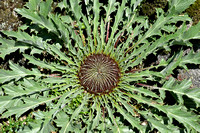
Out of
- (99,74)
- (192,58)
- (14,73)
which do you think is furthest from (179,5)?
(14,73)

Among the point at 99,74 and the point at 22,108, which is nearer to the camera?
the point at 22,108

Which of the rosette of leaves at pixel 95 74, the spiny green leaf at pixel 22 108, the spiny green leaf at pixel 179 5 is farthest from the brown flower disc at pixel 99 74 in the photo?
the spiny green leaf at pixel 179 5

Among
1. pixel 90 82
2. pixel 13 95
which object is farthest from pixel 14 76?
pixel 90 82

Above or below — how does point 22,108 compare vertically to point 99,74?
below

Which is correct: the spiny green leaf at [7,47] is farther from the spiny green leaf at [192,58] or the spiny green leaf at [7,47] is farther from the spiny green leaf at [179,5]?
the spiny green leaf at [192,58]

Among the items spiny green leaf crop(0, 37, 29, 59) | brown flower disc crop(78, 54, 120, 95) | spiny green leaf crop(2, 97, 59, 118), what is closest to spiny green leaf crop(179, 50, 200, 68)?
brown flower disc crop(78, 54, 120, 95)

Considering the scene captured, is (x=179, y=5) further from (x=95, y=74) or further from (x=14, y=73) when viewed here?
(x=14, y=73)

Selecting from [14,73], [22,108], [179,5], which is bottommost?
[22,108]

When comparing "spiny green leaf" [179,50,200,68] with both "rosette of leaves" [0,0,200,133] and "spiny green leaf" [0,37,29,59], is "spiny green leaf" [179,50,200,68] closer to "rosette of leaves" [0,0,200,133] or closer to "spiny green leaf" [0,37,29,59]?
"rosette of leaves" [0,0,200,133]

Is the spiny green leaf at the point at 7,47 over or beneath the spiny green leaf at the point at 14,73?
over
